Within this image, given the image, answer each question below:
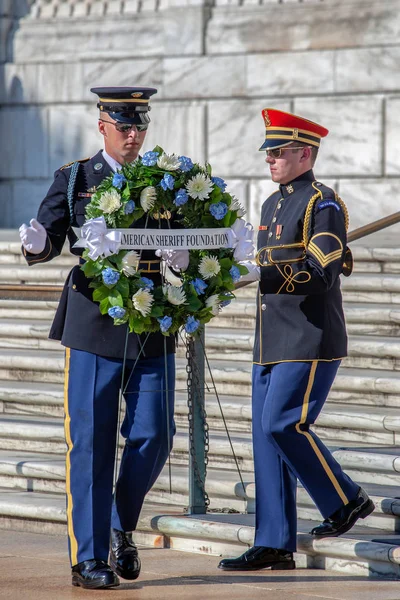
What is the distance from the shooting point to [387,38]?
11797 millimetres

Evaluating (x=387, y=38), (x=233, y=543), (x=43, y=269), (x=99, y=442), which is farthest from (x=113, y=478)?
(x=387, y=38)

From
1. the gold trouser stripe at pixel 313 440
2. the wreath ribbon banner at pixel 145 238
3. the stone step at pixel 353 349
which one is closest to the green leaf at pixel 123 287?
the wreath ribbon banner at pixel 145 238

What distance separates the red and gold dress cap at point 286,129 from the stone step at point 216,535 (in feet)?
5.54

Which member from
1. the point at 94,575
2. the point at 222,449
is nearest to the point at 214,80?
the point at 222,449

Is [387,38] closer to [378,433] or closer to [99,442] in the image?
[378,433]

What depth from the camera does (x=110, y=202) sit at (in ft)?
17.6

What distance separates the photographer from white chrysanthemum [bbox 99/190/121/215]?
5359 millimetres

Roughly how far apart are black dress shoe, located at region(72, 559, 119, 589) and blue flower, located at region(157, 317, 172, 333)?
0.97 meters

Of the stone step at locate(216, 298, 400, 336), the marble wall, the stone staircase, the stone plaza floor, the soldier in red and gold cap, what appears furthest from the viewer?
the marble wall

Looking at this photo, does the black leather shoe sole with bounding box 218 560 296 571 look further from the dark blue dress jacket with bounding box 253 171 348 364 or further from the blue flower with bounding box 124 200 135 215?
the blue flower with bounding box 124 200 135 215

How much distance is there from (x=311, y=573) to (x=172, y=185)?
1.72m

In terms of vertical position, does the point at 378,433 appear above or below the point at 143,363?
below

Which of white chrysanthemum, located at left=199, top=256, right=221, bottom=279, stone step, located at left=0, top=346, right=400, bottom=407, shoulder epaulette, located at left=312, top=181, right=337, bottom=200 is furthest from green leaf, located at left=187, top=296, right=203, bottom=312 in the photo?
stone step, located at left=0, top=346, right=400, bottom=407

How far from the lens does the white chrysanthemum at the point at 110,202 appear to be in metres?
5.36
